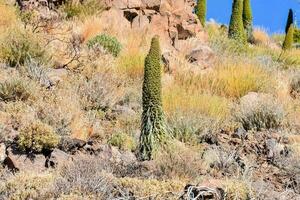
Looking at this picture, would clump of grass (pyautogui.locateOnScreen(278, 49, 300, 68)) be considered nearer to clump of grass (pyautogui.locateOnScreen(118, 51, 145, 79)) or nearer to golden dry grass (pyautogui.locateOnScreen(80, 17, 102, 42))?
golden dry grass (pyautogui.locateOnScreen(80, 17, 102, 42))

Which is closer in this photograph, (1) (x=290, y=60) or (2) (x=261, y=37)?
(1) (x=290, y=60)

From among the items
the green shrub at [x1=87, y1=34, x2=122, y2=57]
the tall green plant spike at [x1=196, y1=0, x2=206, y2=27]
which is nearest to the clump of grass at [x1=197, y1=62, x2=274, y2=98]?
the green shrub at [x1=87, y1=34, x2=122, y2=57]

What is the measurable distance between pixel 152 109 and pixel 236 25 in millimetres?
Result: 13406

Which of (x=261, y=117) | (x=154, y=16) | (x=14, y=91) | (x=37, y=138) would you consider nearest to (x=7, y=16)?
(x=154, y=16)

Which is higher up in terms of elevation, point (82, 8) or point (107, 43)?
point (82, 8)

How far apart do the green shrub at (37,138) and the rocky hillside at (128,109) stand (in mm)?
15

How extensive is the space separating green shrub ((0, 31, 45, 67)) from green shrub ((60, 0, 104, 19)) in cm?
436

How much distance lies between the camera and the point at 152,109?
7898 mm

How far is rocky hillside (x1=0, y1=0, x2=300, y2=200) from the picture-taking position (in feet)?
21.2

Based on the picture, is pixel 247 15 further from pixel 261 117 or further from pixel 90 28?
pixel 261 117

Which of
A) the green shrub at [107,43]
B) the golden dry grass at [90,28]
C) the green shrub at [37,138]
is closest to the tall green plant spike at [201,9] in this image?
the golden dry grass at [90,28]

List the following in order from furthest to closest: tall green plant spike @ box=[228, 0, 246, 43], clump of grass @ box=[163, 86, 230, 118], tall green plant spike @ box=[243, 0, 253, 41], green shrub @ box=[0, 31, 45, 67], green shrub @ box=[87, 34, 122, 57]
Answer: tall green plant spike @ box=[243, 0, 253, 41], tall green plant spike @ box=[228, 0, 246, 43], green shrub @ box=[87, 34, 122, 57], green shrub @ box=[0, 31, 45, 67], clump of grass @ box=[163, 86, 230, 118]

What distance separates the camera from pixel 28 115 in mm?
8836

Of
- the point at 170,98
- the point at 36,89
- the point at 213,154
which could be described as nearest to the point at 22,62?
the point at 36,89
